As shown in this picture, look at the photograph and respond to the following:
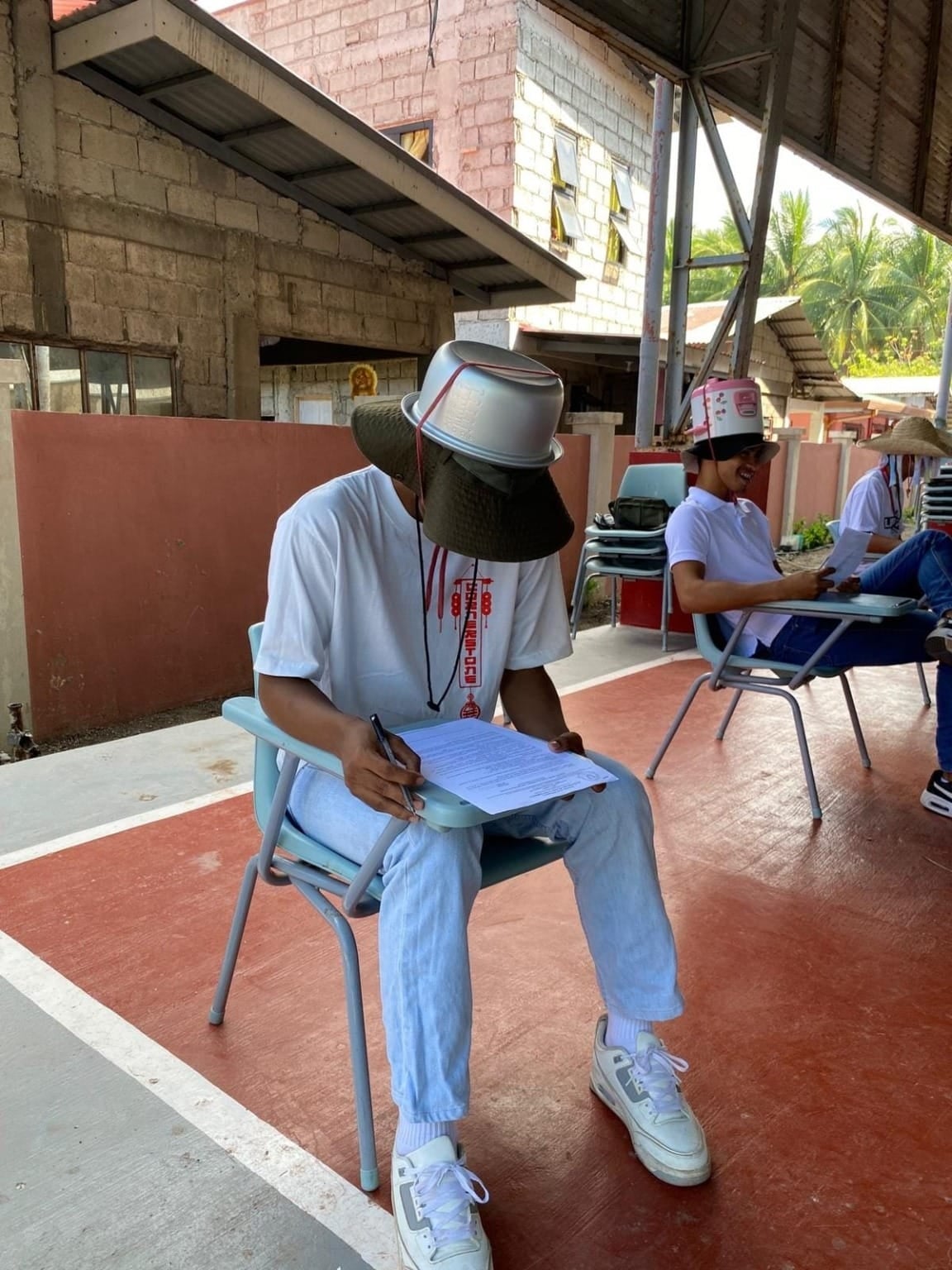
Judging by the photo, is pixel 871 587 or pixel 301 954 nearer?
pixel 301 954

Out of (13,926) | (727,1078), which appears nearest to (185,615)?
(13,926)

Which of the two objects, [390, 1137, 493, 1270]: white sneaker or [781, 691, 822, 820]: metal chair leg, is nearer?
[390, 1137, 493, 1270]: white sneaker

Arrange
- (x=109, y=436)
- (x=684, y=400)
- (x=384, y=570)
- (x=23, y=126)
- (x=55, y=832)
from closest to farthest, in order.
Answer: (x=384, y=570) < (x=55, y=832) < (x=109, y=436) < (x=23, y=126) < (x=684, y=400)

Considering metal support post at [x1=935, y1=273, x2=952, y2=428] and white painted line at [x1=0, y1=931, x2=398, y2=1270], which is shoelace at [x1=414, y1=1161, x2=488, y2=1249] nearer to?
white painted line at [x1=0, y1=931, x2=398, y2=1270]

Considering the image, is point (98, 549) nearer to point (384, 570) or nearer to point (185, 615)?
point (185, 615)

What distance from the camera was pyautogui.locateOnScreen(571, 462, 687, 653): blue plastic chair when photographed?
5574 mm

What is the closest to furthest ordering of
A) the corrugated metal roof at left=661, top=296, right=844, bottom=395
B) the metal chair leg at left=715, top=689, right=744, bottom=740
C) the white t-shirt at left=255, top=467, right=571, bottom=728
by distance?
the white t-shirt at left=255, top=467, right=571, bottom=728, the metal chair leg at left=715, top=689, right=744, bottom=740, the corrugated metal roof at left=661, top=296, right=844, bottom=395

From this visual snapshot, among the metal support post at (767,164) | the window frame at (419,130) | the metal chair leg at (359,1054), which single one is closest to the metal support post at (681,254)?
the metal support post at (767,164)

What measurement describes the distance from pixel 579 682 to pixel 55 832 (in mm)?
2675

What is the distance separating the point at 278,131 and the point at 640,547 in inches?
149

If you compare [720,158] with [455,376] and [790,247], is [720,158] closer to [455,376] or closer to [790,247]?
[455,376]

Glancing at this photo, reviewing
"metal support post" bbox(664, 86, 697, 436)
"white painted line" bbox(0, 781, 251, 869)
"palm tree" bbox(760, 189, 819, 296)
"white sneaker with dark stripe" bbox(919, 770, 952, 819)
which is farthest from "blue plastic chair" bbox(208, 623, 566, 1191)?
"palm tree" bbox(760, 189, 819, 296)

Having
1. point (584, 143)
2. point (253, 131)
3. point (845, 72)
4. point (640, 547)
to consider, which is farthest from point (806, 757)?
point (584, 143)

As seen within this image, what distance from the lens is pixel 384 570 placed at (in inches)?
62.3
